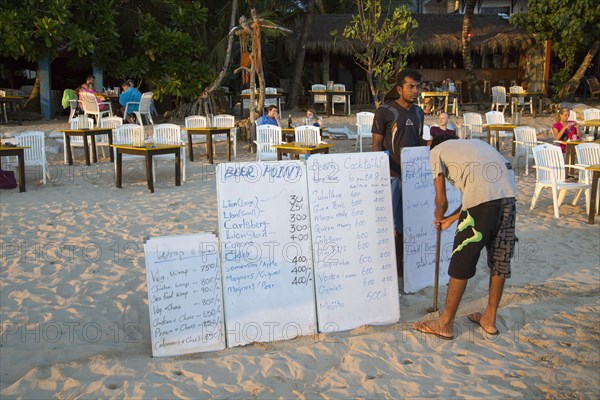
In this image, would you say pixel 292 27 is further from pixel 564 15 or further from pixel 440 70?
pixel 564 15

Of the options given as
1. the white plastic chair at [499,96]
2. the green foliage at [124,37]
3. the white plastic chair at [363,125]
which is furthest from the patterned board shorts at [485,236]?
the white plastic chair at [499,96]

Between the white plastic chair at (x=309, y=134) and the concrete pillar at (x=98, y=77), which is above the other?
the concrete pillar at (x=98, y=77)

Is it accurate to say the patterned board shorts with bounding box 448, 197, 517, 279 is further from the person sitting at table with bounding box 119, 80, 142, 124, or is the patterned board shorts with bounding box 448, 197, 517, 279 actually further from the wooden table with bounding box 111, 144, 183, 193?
the person sitting at table with bounding box 119, 80, 142, 124

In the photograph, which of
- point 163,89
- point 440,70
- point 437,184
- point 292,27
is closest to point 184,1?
point 163,89

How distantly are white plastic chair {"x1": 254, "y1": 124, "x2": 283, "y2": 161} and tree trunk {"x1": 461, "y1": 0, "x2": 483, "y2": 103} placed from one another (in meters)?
11.3

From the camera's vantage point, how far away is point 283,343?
13.1 feet

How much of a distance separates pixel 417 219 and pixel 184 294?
2.05m

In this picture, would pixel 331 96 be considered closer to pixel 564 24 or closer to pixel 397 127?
pixel 564 24

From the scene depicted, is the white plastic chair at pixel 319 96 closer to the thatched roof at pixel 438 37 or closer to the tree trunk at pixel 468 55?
the thatched roof at pixel 438 37

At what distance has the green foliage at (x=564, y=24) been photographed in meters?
17.4

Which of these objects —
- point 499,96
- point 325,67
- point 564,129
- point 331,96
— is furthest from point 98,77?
point 564,129

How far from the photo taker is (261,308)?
3975 mm

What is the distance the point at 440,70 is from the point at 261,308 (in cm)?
1915

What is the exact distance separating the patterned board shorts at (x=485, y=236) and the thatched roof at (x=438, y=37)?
16.2m
